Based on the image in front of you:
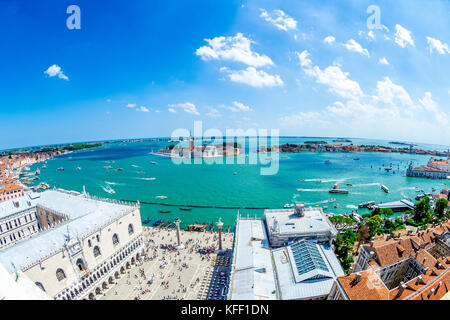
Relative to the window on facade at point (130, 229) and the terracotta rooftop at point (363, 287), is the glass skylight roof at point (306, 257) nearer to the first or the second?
the terracotta rooftop at point (363, 287)

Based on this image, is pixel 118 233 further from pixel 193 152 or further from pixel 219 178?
pixel 193 152

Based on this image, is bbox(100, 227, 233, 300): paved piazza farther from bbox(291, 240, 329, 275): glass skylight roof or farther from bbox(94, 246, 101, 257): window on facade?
bbox(291, 240, 329, 275): glass skylight roof

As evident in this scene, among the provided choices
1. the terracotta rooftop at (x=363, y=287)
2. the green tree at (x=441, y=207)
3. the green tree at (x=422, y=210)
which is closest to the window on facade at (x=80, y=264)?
the terracotta rooftop at (x=363, y=287)

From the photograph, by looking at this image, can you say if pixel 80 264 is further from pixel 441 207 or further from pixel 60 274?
pixel 441 207

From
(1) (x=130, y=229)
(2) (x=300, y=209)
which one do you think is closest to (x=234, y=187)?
(2) (x=300, y=209)

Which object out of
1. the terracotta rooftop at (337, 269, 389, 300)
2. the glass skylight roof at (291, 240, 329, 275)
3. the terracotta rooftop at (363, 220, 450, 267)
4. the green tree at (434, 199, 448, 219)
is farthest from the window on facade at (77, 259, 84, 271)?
the green tree at (434, 199, 448, 219)

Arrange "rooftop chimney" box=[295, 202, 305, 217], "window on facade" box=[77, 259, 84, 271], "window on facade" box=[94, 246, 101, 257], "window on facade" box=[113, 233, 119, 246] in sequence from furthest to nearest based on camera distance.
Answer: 1. "rooftop chimney" box=[295, 202, 305, 217]
2. "window on facade" box=[113, 233, 119, 246]
3. "window on facade" box=[94, 246, 101, 257]
4. "window on facade" box=[77, 259, 84, 271]
